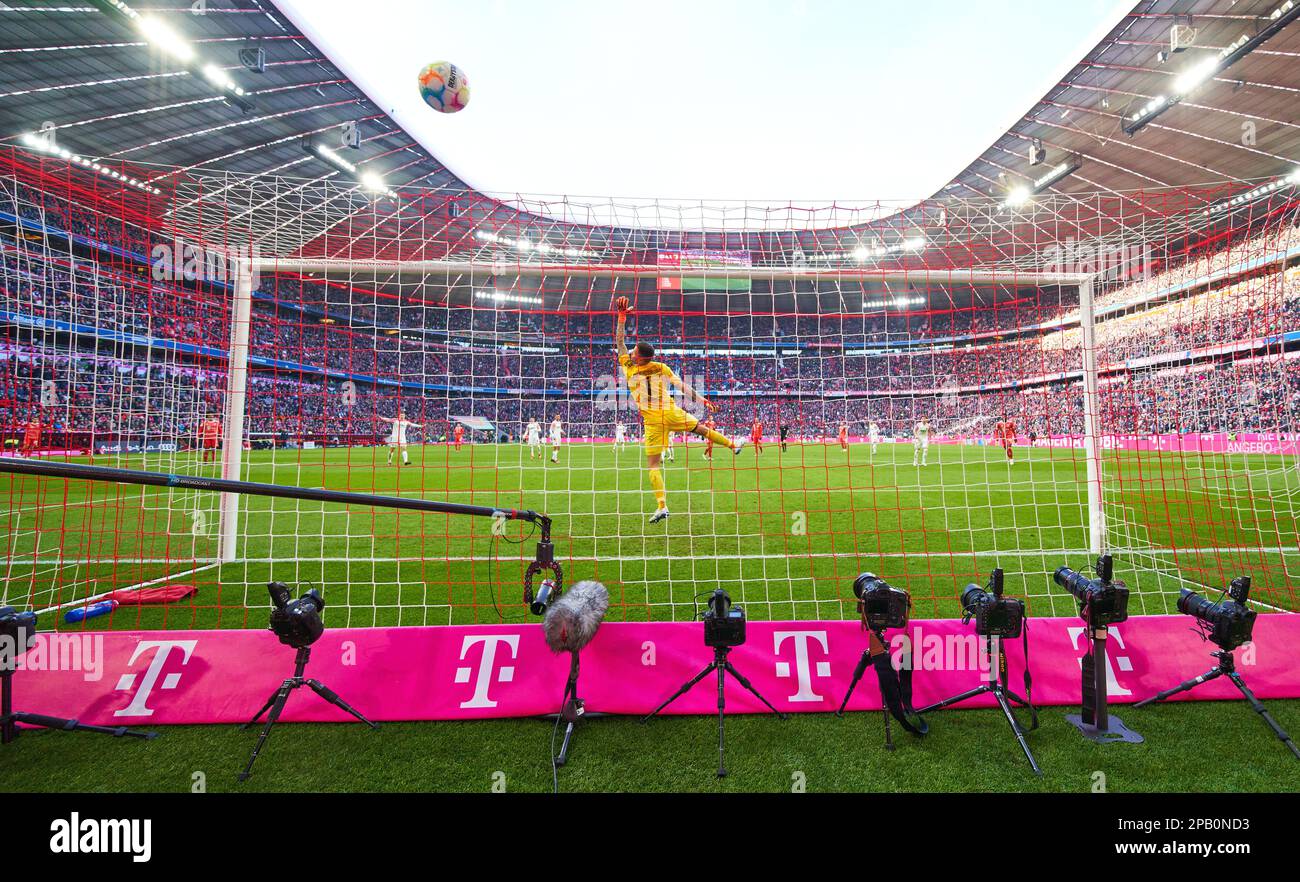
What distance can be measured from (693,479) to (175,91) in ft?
72.4

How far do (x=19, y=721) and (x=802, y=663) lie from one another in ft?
15.9

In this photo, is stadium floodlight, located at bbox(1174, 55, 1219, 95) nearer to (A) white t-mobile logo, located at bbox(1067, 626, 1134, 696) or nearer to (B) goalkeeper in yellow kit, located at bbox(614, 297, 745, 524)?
(B) goalkeeper in yellow kit, located at bbox(614, 297, 745, 524)

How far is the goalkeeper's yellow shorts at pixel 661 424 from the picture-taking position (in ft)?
24.1

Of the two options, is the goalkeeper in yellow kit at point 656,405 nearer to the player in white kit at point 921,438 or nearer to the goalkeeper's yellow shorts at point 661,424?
the goalkeeper's yellow shorts at point 661,424

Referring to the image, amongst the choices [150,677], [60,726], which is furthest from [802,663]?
[60,726]

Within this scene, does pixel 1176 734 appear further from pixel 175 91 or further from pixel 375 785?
pixel 175 91

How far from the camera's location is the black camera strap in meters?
3.18

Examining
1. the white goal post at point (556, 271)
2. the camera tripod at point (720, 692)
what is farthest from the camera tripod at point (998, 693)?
the white goal post at point (556, 271)

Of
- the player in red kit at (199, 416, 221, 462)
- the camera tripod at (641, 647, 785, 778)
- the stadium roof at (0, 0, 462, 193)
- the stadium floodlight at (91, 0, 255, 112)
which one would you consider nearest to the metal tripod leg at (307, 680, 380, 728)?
the camera tripod at (641, 647, 785, 778)

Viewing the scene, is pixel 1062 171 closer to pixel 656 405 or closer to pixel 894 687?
pixel 656 405

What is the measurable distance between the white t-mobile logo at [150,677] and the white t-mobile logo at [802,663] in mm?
4097

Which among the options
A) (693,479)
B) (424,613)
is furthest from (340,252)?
(693,479)

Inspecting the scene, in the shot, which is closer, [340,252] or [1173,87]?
[340,252]
